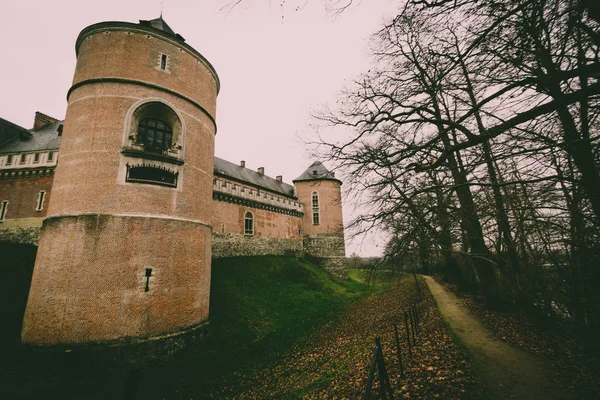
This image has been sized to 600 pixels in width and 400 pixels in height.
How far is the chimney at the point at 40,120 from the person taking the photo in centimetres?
1861

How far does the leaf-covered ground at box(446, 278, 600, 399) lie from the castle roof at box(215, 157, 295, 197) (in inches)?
742

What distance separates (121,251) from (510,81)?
39.2 ft

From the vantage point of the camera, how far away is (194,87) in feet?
41.1

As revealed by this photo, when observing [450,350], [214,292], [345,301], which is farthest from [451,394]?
[345,301]

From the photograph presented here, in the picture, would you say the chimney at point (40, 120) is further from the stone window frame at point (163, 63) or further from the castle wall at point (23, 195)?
the stone window frame at point (163, 63)

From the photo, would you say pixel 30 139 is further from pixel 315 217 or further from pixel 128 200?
pixel 315 217

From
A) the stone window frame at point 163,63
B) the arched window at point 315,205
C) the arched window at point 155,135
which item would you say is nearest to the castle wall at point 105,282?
the arched window at point 155,135

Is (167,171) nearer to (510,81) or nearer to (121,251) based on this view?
(121,251)

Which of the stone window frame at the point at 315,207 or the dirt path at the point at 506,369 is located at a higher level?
the stone window frame at the point at 315,207

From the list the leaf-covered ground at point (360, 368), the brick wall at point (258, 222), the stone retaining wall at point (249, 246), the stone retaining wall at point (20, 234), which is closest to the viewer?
the leaf-covered ground at point (360, 368)

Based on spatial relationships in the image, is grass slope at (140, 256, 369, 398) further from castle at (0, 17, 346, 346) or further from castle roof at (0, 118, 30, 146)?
castle roof at (0, 118, 30, 146)

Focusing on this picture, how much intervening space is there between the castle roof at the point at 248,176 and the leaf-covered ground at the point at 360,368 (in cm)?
1505

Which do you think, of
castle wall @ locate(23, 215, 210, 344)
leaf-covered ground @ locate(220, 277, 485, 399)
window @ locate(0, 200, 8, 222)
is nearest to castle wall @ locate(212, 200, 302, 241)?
castle wall @ locate(23, 215, 210, 344)

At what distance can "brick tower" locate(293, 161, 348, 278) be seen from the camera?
2736 cm
